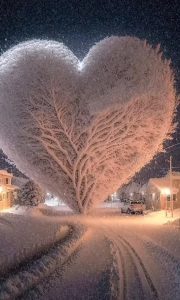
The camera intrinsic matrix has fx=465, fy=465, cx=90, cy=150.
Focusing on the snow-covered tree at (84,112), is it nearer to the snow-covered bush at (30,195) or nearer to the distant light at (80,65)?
the distant light at (80,65)

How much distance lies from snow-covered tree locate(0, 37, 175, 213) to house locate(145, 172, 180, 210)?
9476 mm

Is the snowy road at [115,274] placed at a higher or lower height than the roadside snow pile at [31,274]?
lower

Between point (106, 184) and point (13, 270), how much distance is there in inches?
1441

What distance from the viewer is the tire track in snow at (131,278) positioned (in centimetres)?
1114

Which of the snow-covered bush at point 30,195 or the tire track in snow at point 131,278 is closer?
the tire track in snow at point 131,278

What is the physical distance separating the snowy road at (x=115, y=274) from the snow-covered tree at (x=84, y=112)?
67.1ft

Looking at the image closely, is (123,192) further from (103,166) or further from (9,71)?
(9,71)

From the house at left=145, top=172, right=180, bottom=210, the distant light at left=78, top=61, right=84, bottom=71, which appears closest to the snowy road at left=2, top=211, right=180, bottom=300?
the distant light at left=78, top=61, right=84, bottom=71

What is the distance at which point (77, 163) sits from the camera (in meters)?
48.0

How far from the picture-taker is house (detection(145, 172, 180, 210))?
5719 cm

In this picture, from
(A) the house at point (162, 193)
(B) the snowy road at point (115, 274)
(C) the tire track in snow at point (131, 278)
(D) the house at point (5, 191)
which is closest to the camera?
(C) the tire track in snow at point (131, 278)

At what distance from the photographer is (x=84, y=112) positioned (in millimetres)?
42781

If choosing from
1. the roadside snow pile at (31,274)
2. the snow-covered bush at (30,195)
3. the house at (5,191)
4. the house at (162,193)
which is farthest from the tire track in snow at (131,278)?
the snow-covered bush at (30,195)

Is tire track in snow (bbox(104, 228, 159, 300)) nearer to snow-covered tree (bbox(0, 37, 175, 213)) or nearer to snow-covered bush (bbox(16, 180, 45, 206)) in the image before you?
snow-covered tree (bbox(0, 37, 175, 213))
